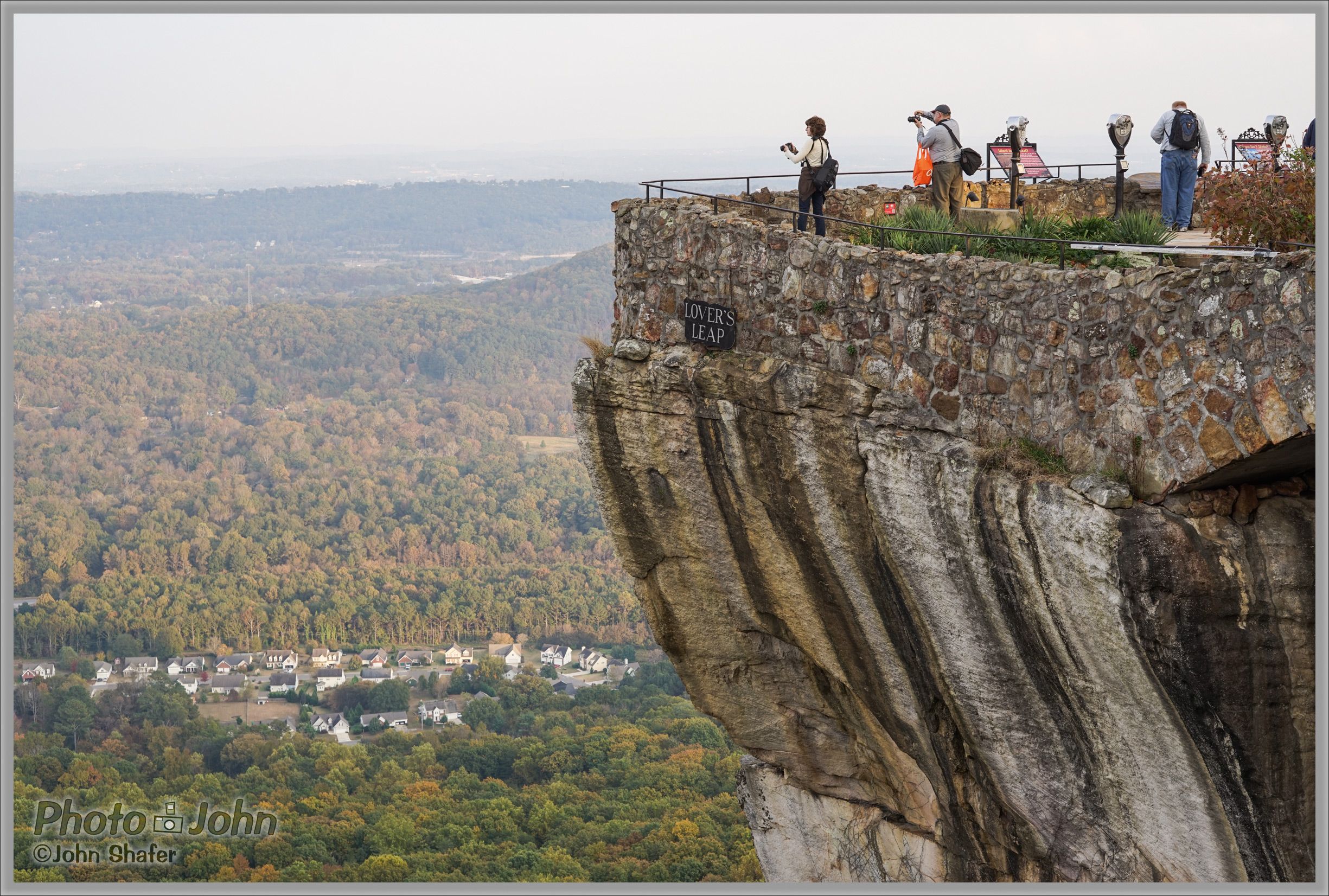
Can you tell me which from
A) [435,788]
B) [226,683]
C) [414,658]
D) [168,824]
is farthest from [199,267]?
[168,824]

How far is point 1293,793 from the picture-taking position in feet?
24.4

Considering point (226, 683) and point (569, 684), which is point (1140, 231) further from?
point (226, 683)

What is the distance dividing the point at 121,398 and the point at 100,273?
169 ft

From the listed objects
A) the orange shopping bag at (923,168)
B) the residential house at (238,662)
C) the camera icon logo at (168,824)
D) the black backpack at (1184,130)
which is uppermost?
the black backpack at (1184,130)

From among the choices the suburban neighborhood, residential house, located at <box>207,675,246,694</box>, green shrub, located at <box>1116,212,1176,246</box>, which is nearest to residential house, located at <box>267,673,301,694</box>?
the suburban neighborhood

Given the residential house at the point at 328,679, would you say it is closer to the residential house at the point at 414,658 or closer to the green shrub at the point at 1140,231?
the residential house at the point at 414,658

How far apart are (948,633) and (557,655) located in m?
59.3

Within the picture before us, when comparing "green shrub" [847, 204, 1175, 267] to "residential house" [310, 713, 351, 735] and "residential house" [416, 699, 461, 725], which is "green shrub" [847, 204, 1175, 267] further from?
"residential house" [416, 699, 461, 725]

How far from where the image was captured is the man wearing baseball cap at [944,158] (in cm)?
1191

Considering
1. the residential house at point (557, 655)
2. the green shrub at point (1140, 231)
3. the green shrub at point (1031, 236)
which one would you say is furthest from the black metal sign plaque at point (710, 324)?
the residential house at point (557, 655)

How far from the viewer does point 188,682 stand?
6281 centimetres

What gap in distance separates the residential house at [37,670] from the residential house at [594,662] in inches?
1038

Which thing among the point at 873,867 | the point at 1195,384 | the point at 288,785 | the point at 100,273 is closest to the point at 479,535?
the point at 288,785

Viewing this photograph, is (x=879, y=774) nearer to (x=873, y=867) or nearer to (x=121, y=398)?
(x=873, y=867)
